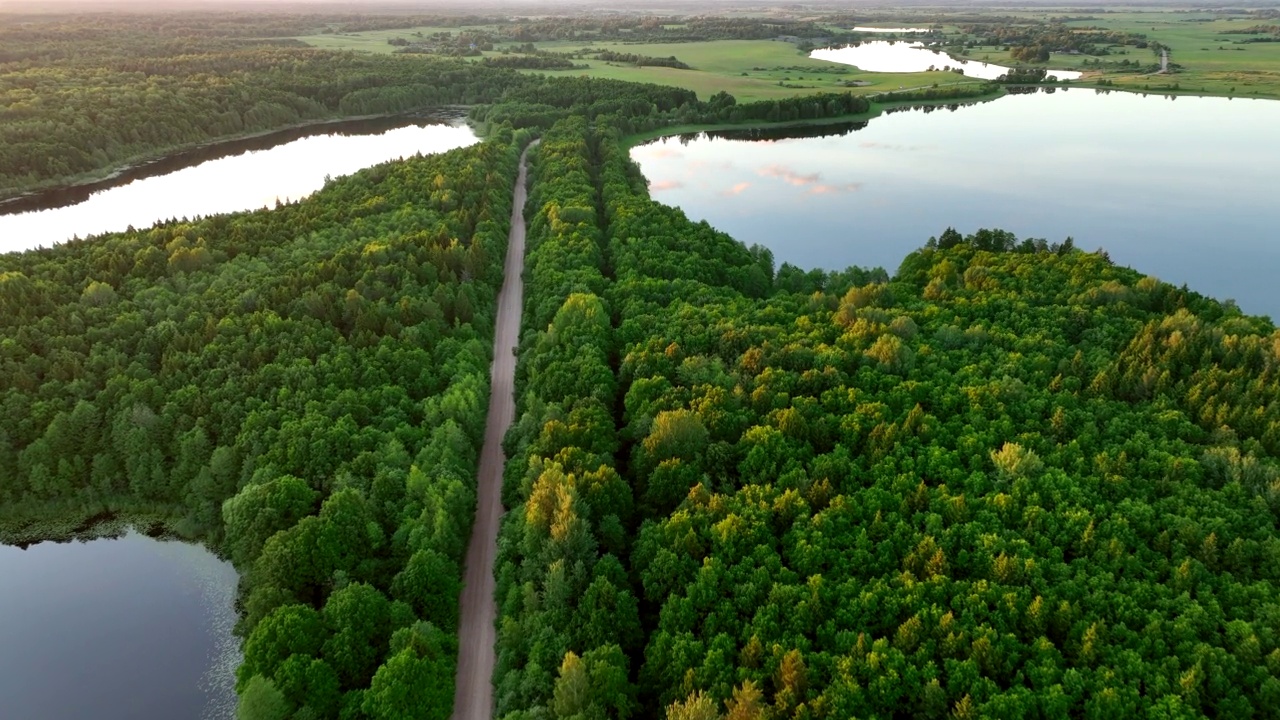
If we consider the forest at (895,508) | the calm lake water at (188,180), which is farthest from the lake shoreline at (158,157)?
the forest at (895,508)

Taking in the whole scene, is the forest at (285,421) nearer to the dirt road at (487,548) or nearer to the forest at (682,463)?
the forest at (682,463)

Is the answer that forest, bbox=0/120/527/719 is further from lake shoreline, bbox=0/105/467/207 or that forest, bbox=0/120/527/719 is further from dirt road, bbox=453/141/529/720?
lake shoreline, bbox=0/105/467/207

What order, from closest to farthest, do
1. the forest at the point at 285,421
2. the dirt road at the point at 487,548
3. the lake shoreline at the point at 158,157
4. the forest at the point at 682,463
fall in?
1. the forest at the point at 682,463
2. the forest at the point at 285,421
3. the dirt road at the point at 487,548
4. the lake shoreline at the point at 158,157

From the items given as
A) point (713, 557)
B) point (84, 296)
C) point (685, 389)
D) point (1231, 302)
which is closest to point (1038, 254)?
point (1231, 302)

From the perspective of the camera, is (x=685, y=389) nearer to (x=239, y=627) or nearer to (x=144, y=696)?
(x=239, y=627)

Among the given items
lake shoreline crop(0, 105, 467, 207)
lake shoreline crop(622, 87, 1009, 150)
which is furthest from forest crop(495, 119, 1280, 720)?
lake shoreline crop(0, 105, 467, 207)

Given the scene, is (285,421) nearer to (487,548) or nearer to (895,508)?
(487,548)

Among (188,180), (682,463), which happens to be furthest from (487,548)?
(188,180)
